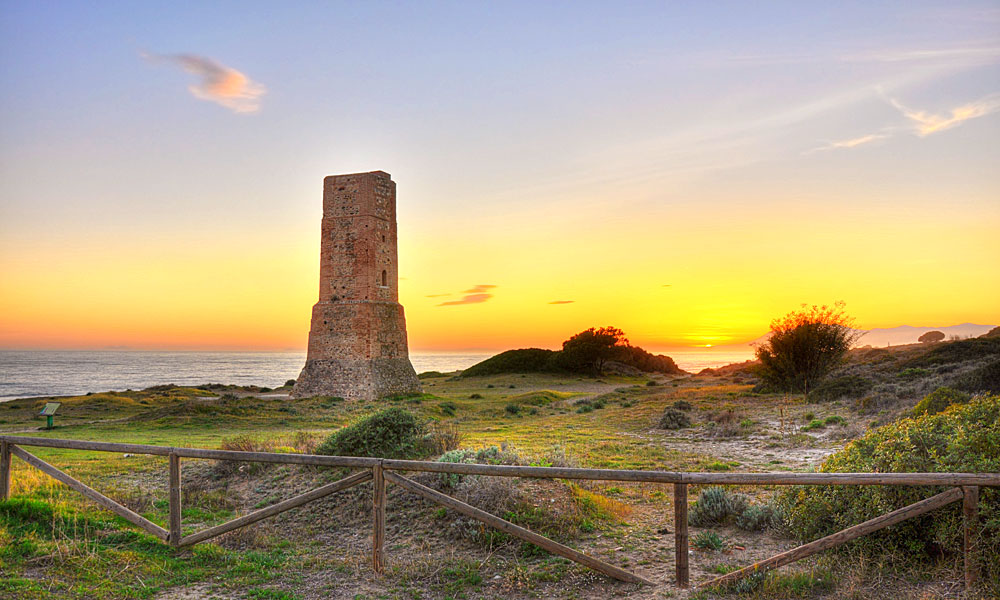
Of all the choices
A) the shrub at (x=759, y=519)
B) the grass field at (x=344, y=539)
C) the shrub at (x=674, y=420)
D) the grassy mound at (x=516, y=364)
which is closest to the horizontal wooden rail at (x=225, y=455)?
the grass field at (x=344, y=539)

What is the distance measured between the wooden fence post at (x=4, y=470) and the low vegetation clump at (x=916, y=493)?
10194 mm

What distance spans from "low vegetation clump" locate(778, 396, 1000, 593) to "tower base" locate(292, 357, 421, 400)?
999 inches

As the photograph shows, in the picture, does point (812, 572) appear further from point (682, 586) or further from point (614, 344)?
point (614, 344)

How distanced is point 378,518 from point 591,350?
54916mm

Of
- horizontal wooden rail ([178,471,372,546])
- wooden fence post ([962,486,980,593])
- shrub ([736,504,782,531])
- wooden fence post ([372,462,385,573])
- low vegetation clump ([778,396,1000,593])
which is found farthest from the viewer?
shrub ([736,504,782,531])

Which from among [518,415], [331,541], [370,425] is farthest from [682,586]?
[518,415]

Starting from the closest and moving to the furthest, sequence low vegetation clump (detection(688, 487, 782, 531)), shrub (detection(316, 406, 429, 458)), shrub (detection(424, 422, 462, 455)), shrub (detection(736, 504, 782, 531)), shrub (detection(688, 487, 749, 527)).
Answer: shrub (detection(736, 504, 782, 531)) < low vegetation clump (detection(688, 487, 782, 531)) < shrub (detection(688, 487, 749, 527)) < shrub (detection(316, 406, 429, 458)) < shrub (detection(424, 422, 462, 455))

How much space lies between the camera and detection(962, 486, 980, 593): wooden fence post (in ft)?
16.6

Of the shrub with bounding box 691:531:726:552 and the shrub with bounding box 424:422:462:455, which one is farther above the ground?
the shrub with bounding box 424:422:462:455

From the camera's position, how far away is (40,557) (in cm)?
652

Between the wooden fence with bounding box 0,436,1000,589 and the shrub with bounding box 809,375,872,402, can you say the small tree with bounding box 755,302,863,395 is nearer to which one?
the shrub with bounding box 809,375,872,402

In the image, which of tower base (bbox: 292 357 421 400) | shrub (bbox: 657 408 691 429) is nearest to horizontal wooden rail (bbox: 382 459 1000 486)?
shrub (bbox: 657 408 691 429)

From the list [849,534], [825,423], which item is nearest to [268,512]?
[849,534]

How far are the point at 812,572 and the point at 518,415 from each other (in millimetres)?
19961
